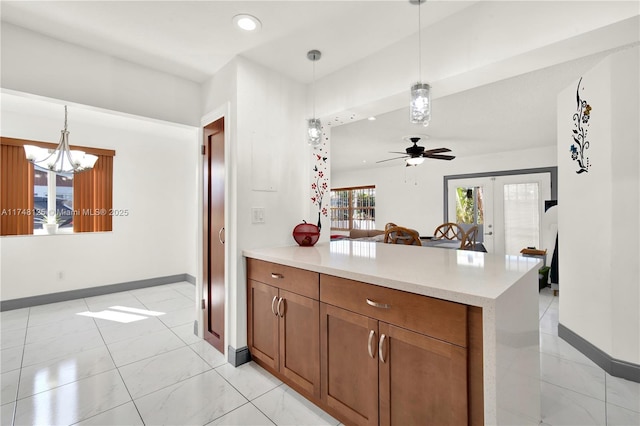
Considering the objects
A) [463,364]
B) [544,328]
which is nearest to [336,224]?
[544,328]

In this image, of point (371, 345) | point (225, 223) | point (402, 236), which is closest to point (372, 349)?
point (371, 345)

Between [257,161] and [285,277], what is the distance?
3.32ft

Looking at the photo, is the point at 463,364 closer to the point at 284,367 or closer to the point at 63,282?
the point at 284,367

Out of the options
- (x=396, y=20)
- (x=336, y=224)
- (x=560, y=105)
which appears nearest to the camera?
(x=396, y=20)

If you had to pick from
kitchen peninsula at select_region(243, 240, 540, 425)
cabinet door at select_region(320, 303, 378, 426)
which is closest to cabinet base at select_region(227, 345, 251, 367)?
kitchen peninsula at select_region(243, 240, 540, 425)

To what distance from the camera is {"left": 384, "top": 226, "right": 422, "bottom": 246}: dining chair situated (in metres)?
3.26

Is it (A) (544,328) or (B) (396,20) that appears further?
(A) (544,328)

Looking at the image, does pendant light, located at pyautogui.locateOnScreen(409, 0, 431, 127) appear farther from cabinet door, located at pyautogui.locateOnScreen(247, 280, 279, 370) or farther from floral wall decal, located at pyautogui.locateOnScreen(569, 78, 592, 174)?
floral wall decal, located at pyautogui.locateOnScreen(569, 78, 592, 174)

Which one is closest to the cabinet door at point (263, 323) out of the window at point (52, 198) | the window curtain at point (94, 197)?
the window curtain at point (94, 197)

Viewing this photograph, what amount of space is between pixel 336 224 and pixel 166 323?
272 inches

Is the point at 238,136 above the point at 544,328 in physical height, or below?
above

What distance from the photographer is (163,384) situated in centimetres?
200

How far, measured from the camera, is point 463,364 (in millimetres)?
1088

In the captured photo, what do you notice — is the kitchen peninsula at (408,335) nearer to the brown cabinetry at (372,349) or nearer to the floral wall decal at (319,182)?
the brown cabinetry at (372,349)
